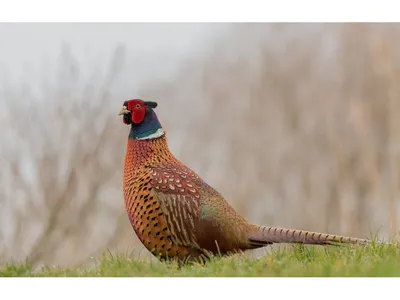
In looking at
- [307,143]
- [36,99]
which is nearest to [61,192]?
[36,99]

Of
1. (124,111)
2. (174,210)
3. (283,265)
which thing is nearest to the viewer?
(283,265)

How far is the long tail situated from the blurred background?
0.48m

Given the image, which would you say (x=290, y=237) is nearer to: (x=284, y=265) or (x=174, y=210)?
(x=284, y=265)

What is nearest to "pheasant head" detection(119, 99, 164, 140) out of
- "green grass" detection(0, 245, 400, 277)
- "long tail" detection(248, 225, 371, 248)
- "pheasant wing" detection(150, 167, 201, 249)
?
"pheasant wing" detection(150, 167, 201, 249)

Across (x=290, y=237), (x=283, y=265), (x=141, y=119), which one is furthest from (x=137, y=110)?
(x=283, y=265)

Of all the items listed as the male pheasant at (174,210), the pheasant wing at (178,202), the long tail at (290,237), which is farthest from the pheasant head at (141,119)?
the long tail at (290,237)

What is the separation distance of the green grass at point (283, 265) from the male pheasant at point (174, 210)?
0.41 ft

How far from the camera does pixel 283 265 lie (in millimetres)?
4566

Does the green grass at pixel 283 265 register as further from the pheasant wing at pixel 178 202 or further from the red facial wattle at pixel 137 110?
the red facial wattle at pixel 137 110

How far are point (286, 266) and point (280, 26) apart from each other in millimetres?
1956

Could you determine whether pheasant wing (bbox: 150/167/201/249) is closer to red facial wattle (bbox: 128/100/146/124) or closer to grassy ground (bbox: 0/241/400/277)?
grassy ground (bbox: 0/241/400/277)

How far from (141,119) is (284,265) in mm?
1423

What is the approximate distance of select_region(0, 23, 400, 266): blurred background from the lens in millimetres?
5645

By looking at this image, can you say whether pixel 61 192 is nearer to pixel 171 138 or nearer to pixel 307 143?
pixel 171 138
